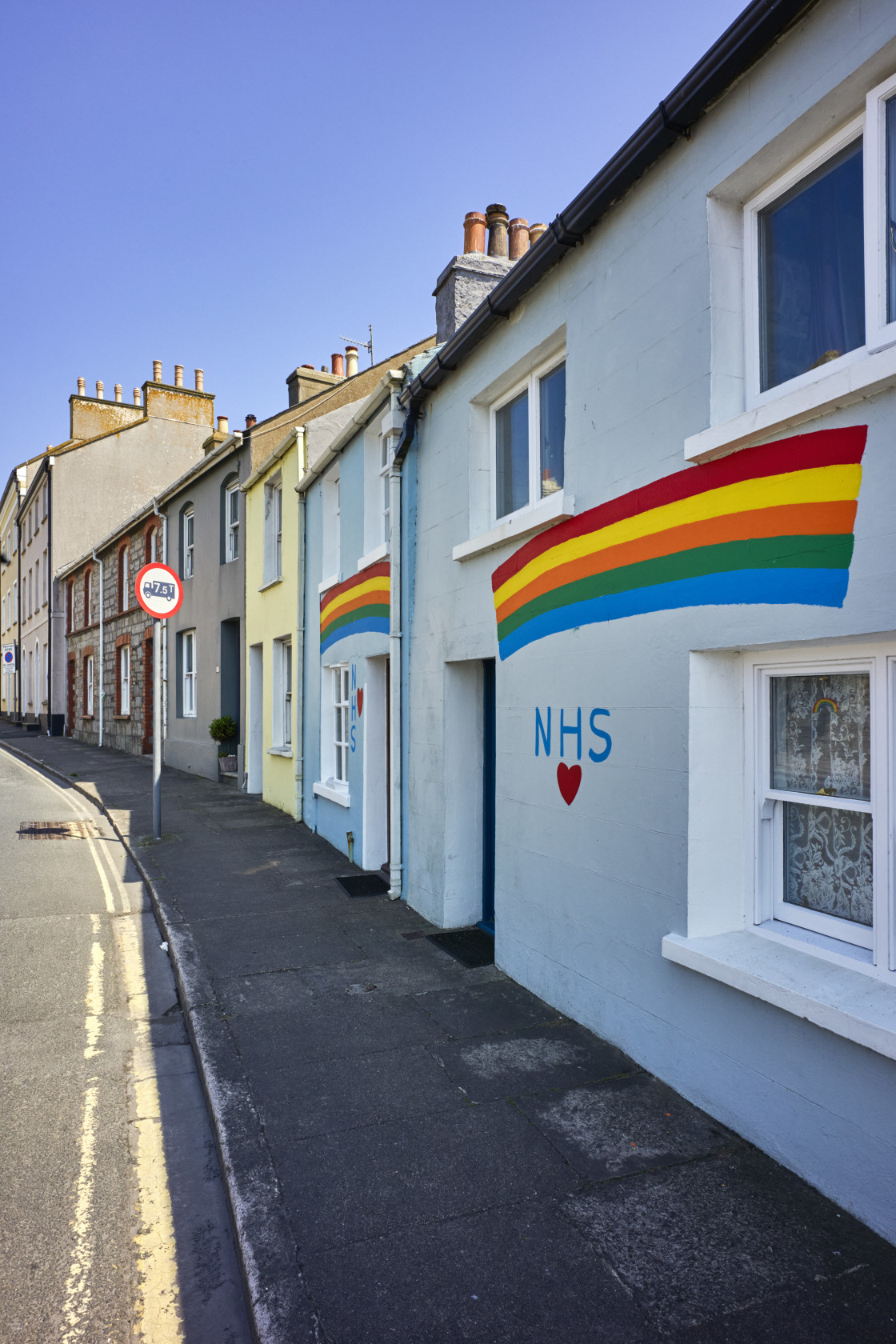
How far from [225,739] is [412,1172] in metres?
13.3

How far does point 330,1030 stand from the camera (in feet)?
16.6

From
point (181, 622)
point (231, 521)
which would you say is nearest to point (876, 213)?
point (231, 521)

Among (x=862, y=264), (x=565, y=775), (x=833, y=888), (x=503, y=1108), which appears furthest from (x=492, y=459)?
(x=503, y=1108)

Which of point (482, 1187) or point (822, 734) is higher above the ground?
point (822, 734)

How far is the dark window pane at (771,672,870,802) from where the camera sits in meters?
3.50

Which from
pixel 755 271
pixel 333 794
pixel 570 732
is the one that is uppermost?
pixel 755 271

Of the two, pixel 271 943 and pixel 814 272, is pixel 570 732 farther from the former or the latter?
pixel 271 943

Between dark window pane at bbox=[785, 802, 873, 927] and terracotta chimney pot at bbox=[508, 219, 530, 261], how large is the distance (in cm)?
706

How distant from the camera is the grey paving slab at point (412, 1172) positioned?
328 cm

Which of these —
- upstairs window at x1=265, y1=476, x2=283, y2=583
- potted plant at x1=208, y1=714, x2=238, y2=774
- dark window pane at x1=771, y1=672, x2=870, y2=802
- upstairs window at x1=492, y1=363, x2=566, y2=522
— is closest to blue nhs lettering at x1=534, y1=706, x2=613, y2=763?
dark window pane at x1=771, y1=672, x2=870, y2=802

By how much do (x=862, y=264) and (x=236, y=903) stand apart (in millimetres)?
7050

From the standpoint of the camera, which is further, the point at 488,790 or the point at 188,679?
the point at 188,679

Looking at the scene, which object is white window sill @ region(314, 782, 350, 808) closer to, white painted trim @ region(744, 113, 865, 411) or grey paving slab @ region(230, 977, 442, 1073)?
grey paving slab @ region(230, 977, 442, 1073)

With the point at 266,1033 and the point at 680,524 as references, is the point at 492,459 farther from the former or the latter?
the point at 266,1033
